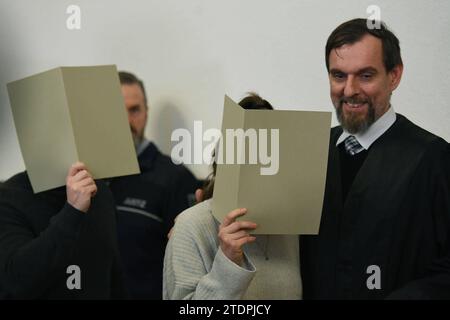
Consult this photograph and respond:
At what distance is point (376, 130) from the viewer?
1370 millimetres

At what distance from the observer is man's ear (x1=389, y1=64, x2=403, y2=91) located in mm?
1387

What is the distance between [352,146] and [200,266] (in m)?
0.40

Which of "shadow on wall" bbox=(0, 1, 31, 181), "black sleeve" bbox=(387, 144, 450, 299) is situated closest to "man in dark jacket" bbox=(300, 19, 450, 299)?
"black sleeve" bbox=(387, 144, 450, 299)

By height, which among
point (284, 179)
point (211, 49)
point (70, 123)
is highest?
point (211, 49)

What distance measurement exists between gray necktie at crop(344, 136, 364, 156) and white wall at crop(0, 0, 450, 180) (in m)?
0.10

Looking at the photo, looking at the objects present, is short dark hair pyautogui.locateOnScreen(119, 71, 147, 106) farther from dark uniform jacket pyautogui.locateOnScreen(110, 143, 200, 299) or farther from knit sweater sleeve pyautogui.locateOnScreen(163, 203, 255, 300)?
knit sweater sleeve pyautogui.locateOnScreen(163, 203, 255, 300)

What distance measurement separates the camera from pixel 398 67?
139 centimetres

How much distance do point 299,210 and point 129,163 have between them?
1.30 feet

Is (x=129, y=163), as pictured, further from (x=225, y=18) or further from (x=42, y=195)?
(x=225, y=18)

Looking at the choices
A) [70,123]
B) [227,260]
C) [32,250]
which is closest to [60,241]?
[32,250]

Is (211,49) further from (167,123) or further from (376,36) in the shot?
(376,36)

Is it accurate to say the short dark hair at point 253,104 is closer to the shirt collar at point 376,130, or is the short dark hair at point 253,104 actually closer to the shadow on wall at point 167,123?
the shirt collar at point 376,130

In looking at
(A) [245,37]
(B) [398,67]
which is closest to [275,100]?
(A) [245,37]
